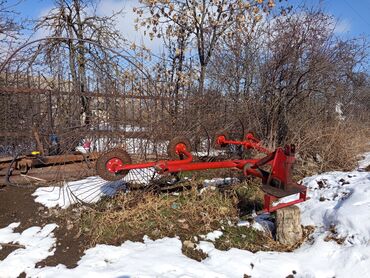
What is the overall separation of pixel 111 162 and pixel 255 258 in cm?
204

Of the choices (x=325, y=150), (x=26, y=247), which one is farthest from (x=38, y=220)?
(x=325, y=150)

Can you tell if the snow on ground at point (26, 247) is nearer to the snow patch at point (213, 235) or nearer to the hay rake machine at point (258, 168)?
the hay rake machine at point (258, 168)

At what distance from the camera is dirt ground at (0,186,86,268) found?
4152 millimetres

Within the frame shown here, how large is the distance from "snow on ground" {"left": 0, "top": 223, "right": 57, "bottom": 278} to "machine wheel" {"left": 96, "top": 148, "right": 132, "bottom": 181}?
3.59 feet

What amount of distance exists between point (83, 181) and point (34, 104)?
256 centimetres

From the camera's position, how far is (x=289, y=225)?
4.33m

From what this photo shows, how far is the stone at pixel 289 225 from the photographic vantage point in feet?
14.1

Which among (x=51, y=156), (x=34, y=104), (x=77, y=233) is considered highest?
(x=34, y=104)

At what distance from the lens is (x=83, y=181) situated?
6.13 m

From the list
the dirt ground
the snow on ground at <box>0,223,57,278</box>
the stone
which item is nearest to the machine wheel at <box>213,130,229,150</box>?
the stone

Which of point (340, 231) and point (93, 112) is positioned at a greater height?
point (93, 112)

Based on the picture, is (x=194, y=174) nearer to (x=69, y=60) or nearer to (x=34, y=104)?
(x=69, y=60)

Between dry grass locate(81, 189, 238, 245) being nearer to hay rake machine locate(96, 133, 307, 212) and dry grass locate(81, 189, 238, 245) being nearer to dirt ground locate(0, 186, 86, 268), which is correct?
dirt ground locate(0, 186, 86, 268)

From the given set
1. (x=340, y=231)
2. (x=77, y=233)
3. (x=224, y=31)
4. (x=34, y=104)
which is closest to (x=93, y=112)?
(x=77, y=233)
